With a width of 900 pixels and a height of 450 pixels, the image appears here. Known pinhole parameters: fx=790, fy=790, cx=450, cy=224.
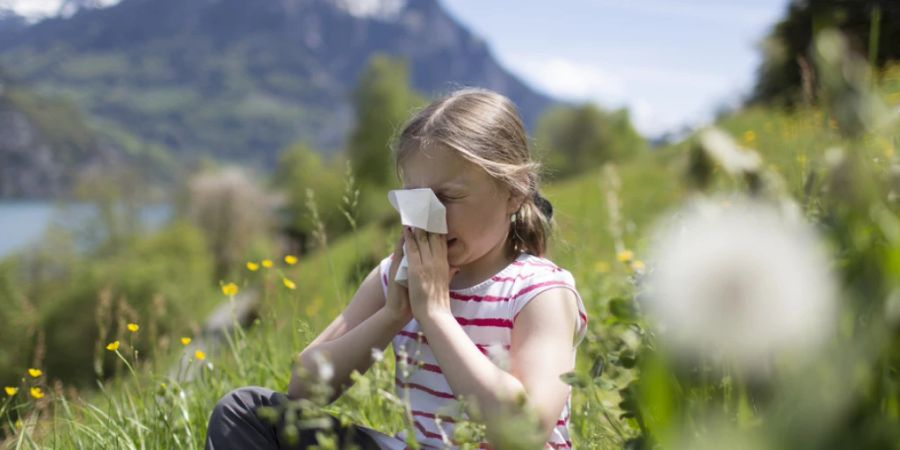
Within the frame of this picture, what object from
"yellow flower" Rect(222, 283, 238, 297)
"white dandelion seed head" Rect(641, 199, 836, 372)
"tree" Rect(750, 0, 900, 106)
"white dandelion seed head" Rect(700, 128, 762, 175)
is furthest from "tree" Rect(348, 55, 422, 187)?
"white dandelion seed head" Rect(641, 199, 836, 372)

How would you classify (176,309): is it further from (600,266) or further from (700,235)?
(700,235)

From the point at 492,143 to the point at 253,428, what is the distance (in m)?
0.77

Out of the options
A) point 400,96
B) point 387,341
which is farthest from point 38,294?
point 387,341

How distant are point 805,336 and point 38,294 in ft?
102

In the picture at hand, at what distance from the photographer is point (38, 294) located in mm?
27828

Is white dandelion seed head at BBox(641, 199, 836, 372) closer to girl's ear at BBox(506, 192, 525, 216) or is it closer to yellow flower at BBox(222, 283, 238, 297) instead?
girl's ear at BBox(506, 192, 525, 216)

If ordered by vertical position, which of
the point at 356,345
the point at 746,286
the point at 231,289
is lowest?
the point at 231,289

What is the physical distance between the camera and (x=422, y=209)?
1512 millimetres

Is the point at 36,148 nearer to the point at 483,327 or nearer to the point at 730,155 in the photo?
the point at 483,327

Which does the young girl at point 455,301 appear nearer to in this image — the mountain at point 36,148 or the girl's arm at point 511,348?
the girl's arm at point 511,348

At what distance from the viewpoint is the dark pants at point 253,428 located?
1.57m

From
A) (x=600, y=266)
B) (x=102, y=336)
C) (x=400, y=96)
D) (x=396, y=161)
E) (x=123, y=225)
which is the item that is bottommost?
(x=123, y=225)

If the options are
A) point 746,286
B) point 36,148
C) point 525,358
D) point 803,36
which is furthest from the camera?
point 36,148

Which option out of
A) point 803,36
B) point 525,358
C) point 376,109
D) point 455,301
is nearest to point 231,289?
point 455,301
